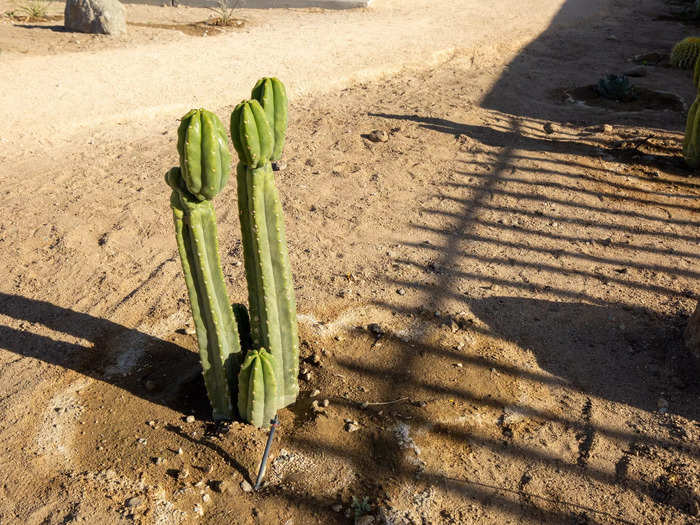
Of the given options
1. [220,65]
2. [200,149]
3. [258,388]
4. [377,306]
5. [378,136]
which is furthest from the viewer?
[220,65]

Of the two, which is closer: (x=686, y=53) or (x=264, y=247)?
(x=264, y=247)

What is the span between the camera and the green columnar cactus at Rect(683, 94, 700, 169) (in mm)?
4785

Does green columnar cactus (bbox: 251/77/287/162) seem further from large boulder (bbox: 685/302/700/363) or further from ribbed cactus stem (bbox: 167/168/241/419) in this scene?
large boulder (bbox: 685/302/700/363)

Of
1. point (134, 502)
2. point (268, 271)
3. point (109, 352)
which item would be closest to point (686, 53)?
point (268, 271)

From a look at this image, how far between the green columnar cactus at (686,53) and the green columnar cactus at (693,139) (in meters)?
2.89

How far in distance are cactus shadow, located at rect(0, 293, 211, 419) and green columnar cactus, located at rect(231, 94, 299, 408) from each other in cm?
45

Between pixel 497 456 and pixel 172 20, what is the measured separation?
8.13 m

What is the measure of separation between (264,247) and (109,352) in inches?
48.9

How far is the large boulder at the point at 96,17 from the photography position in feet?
25.1

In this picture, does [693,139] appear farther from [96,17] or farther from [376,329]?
[96,17]

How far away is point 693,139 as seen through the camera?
4.82 meters

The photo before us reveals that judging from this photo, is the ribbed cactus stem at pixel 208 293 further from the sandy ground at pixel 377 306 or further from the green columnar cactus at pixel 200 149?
the sandy ground at pixel 377 306

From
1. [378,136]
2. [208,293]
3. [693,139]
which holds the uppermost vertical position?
[208,293]

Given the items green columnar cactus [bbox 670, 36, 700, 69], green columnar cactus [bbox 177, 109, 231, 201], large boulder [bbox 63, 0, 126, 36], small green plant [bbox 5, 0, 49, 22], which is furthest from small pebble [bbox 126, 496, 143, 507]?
small green plant [bbox 5, 0, 49, 22]
